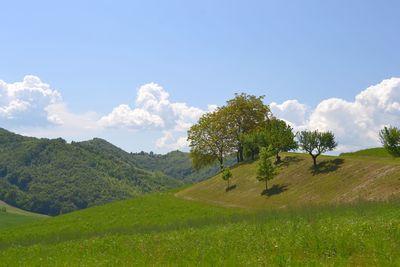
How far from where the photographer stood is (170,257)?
1736cm

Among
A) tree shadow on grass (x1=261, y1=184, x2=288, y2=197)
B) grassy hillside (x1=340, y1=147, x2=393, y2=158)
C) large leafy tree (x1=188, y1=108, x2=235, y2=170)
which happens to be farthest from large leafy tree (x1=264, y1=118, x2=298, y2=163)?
large leafy tree (x1=188, y1=108, x2=235, y2=170)

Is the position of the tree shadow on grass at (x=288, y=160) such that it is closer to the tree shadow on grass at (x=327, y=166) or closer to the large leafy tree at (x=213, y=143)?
the tree shadow on grass at (x=327, y=166)

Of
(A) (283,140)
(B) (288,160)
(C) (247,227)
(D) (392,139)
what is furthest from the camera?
(B) (288,160)

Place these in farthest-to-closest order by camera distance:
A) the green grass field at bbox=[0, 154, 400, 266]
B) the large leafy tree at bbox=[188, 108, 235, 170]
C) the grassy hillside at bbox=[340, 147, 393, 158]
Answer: the large leafy tree at bbox=[188, 108, 235, 170] < the grassy hillside at bbox=[340, 147, 393, 158] < the green grass field at bbox=[0, 154, 400, 266]

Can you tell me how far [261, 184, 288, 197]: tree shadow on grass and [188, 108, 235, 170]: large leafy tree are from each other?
38.2 m

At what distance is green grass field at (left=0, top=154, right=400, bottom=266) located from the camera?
15.6 metres

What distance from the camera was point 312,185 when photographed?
6462 cm

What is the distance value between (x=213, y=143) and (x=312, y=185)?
49047mm

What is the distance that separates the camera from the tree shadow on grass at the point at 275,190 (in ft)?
228

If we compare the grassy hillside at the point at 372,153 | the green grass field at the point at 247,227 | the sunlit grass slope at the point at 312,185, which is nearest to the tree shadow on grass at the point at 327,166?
the sunlit grass slope at the point at 312,185

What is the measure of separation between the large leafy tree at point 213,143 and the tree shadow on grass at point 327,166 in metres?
40.5

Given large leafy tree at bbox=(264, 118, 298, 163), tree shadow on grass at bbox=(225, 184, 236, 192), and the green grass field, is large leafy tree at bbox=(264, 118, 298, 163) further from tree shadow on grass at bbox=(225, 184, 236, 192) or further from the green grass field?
tree shadow on grass at bbox=(225, 184, 236, 192)

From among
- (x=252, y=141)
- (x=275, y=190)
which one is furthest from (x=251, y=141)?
(x=275, y=190)

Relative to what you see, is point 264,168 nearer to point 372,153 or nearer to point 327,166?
point 327,166
